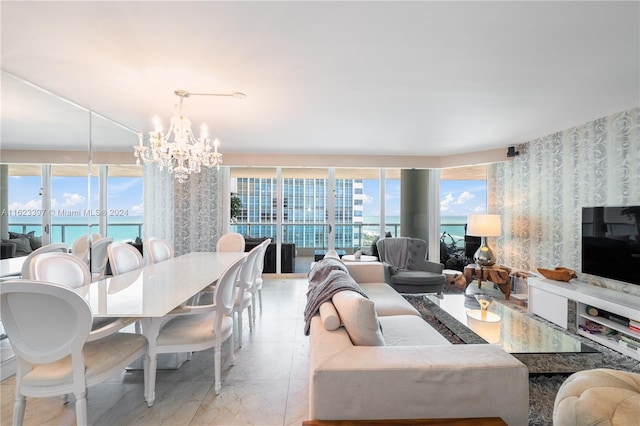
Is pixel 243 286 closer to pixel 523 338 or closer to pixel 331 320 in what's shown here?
pixel 331 320

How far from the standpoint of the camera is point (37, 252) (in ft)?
8.50

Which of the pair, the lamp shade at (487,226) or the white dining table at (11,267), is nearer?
the white dining table at (11,267)

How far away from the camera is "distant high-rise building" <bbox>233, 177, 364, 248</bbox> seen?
5.62m

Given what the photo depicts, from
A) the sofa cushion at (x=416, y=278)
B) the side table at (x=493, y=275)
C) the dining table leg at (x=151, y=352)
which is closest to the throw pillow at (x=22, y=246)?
the dining table leg at (x=151, y=352)

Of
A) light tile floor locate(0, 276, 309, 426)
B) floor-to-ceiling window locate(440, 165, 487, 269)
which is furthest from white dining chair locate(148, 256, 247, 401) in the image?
floor-to-ceiling window locate(440, 165, 487, 269)

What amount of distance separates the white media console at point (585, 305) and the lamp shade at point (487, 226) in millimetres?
908

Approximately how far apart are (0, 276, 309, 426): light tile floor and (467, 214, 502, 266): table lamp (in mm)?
3198

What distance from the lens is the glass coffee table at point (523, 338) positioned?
84.4 inches

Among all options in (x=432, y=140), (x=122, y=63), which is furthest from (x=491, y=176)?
(x=122, y=63)

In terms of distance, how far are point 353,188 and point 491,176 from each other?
2.47 meters

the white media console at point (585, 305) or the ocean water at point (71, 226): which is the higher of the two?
the ocean water at point (71, 226)

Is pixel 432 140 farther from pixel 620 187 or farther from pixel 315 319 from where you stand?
pixel 315 319

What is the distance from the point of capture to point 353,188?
5.68 m

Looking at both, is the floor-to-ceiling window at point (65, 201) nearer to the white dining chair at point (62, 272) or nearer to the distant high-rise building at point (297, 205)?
the white dining chair at point (62, 272)
